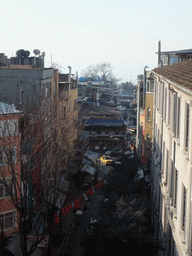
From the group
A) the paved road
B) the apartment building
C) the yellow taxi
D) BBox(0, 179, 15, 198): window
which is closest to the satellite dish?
the yellow taxi

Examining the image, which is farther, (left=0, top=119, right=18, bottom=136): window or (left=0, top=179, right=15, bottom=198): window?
(left=0, top=119, right=18, bottom=136): window

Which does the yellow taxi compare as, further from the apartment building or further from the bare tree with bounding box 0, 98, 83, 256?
the apartment building

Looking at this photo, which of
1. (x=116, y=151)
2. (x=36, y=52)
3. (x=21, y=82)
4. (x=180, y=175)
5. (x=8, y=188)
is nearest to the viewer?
(x=180, y=175)

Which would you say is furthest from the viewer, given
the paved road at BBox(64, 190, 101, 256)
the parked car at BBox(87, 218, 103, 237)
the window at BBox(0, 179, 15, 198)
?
the paved road at BBox(64, 190, 101, 256)

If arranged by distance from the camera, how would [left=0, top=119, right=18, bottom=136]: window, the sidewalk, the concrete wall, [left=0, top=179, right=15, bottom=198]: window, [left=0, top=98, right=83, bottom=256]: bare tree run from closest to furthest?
[left=0, top=179, right=15, bottom=198]: window, [left=0, top=98, right=83, bottom=256]: bare tree, [left=0, top=119, right=18, bottom=136]: window, the sidewalk, the concrete wall

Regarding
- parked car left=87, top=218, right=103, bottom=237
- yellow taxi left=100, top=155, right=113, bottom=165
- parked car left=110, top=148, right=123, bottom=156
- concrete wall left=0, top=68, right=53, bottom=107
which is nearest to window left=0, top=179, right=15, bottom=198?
parked car left=87, top=218, right=103, bottom=237

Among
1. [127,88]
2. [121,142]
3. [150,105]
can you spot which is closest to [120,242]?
[150,105]

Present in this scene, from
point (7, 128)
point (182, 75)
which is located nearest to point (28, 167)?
point (7, 128)

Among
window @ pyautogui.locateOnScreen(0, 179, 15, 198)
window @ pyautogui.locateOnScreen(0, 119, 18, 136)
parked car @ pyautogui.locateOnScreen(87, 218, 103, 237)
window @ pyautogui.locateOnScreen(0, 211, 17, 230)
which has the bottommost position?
window @ pyautogui.locateOnScreen(0, 211, 17, 230)

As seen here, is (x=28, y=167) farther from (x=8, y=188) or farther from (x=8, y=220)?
(x=8, y=220)

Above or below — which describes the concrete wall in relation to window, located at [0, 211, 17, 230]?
above

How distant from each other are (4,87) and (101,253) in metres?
20.8

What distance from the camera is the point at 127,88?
143000 mm

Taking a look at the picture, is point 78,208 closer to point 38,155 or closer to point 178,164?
point 38,155
